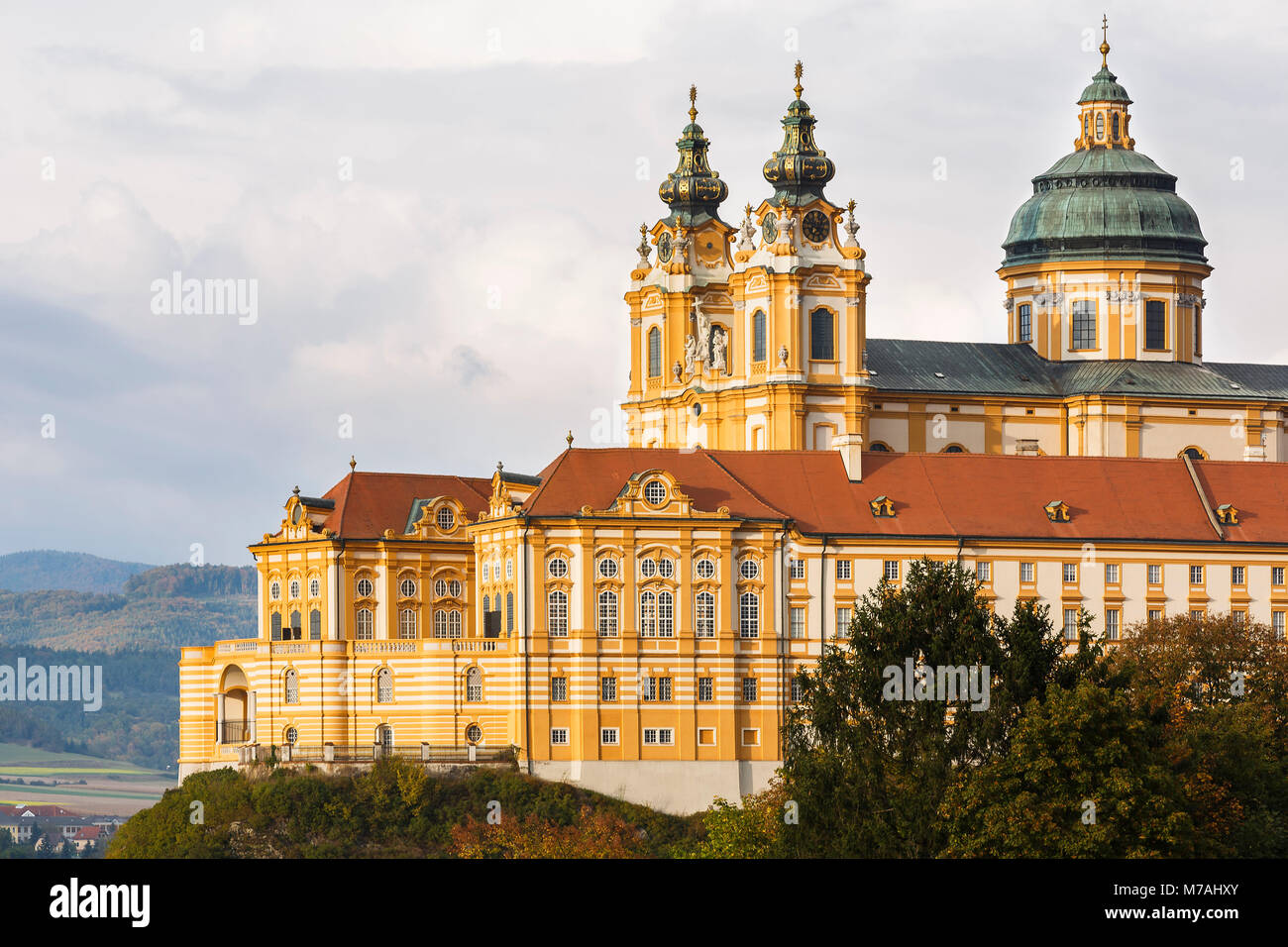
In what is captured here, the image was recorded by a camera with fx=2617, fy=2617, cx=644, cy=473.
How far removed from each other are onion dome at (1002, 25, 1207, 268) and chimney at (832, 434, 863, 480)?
25.1 metres

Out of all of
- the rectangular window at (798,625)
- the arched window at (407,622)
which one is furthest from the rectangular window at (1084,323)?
the arched window at (407,622)

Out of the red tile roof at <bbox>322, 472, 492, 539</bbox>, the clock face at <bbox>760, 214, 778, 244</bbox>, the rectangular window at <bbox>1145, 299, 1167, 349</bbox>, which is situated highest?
the clock face at <bbox>760, 214, 778, 244</bbox>

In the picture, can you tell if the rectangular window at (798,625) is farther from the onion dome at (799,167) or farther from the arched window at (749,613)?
the onion dome at (799,167)

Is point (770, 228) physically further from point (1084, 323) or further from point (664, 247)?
point (1084, 323)

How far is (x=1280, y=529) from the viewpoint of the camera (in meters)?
115

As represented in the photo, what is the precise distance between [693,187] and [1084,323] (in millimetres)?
21820

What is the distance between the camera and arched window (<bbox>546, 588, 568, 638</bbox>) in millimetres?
105188

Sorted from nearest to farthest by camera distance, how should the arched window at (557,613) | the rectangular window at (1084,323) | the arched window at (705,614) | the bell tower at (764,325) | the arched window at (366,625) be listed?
the arched window at (557,613) → the arched window at (705,614) → the arched window at (366,625) → the bell tower at (764,325) → the rectangular window at (1084,323)

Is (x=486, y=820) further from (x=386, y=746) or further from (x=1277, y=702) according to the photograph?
(x=1277, y=702)

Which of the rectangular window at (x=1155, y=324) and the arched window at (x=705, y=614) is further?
the rectangular window at (x=1155, y=324)

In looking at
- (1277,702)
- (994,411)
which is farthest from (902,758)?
(994,411)

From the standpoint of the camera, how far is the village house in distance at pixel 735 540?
105312 millimetres

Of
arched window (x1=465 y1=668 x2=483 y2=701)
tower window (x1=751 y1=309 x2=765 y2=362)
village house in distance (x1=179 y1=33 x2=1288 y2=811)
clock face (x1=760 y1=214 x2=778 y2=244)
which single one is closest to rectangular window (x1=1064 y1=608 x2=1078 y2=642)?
village house in distance (x1=179 y1=33 x2=1288 y2=811)

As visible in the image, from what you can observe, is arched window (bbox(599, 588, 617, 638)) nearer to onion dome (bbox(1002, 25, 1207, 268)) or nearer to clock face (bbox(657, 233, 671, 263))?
clock face (bbox(657, 233, 671, 263))
